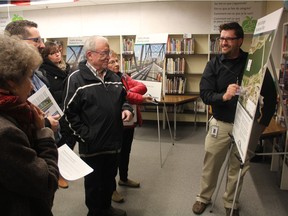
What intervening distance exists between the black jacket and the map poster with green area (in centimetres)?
87

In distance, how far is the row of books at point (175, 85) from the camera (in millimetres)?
5285

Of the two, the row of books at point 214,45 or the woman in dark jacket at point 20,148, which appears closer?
the woman in dark jacket at point 20,148

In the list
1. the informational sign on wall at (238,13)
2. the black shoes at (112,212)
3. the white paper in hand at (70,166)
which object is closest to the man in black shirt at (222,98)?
the black shoes at (112,212)

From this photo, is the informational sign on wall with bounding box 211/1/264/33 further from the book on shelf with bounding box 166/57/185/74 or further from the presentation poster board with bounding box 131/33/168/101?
the presentation poster board with bounding box 131/33/168/101

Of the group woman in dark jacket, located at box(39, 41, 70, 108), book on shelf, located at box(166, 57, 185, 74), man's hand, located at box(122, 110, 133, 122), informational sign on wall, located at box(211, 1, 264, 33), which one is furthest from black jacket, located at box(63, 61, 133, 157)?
informational sign on wall, located at box(211, 1, 264, 33)

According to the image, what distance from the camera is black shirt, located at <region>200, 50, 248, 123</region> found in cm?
206

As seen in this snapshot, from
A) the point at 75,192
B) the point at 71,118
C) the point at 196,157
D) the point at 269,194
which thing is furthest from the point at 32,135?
the point at 196,157

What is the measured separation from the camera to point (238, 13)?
16.4 feet

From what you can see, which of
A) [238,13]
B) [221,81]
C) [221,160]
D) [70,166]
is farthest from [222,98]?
[238,13]

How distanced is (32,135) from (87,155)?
3.12 ft

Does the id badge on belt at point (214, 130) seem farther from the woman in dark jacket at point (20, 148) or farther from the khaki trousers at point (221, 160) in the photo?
the woman in dark jacket at point (20, 148)

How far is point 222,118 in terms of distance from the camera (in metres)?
2.12

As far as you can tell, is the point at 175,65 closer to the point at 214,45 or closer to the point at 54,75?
the point at 214,45

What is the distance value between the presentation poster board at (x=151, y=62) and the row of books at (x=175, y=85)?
1793 millimetres
